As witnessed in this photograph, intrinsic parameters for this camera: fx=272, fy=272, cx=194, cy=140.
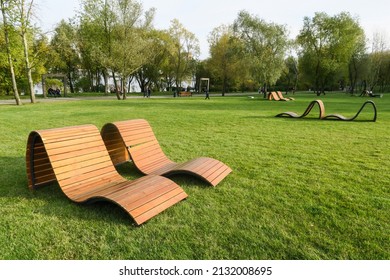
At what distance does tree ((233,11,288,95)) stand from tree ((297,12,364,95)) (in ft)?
50.0

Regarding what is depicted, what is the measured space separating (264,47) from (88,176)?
3387 cm

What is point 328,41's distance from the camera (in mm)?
47000

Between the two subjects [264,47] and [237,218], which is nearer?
[237,218]

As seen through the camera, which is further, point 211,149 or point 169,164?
point 211,149

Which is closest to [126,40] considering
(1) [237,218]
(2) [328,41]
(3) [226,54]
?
(3) [226,54]

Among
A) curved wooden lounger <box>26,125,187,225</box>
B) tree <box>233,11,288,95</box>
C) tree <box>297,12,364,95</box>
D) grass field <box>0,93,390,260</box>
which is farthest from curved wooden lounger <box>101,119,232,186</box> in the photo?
tree <box>297,12,364,95</box>

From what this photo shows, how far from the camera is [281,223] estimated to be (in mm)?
3488

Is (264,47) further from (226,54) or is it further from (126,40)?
(126,40)

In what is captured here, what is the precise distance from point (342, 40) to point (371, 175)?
48.7 m

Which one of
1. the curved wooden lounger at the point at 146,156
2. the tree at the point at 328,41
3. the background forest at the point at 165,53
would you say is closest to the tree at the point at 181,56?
the background forest at the point at 165,53

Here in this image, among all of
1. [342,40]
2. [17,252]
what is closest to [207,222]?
[17,252]

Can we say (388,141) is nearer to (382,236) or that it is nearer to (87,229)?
(382,236)

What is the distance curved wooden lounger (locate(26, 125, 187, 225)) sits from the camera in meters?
3.68

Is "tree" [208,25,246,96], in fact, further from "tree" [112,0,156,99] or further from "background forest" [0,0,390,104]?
"tree" [112,0,156,99]
